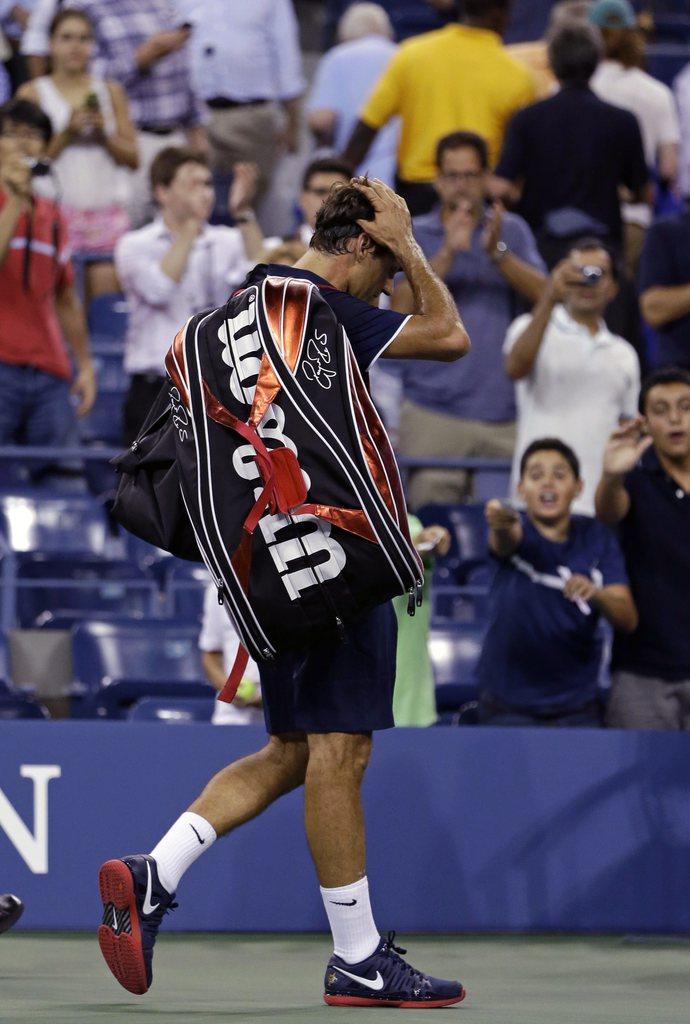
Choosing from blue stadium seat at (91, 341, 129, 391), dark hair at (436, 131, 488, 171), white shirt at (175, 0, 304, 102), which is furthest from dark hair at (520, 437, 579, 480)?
white shirt at (175, 0, 304, 102)

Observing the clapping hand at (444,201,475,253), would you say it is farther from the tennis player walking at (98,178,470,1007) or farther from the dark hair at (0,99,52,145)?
the tennis player walking at (98,178,470,1007)

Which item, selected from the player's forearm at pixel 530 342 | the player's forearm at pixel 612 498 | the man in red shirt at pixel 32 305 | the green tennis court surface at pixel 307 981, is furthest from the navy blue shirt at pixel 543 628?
the man in red shirt at pixel 32 305

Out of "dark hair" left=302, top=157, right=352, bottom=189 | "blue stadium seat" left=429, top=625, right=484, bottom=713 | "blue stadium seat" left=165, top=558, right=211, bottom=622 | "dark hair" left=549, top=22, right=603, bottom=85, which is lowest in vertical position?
"blue stadium seat" left=429, top=625, right=484, bottom=713

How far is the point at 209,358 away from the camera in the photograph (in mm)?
4527

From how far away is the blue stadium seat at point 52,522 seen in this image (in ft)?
28.4

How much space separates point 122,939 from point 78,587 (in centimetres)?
408

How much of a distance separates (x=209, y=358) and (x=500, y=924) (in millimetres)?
2334

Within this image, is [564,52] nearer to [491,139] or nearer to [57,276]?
[491,139]

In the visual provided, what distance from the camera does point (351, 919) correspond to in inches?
179

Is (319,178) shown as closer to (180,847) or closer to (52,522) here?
(52,522)

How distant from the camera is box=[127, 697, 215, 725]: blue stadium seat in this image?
23.0ft

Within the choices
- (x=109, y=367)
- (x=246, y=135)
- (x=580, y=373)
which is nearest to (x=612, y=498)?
(x=580, y=373)

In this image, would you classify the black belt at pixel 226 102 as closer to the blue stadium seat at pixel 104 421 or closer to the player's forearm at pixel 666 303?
the blue stadium seat at pixel 104 421

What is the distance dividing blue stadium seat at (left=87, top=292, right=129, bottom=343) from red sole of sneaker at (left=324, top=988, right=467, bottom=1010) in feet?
20.9
